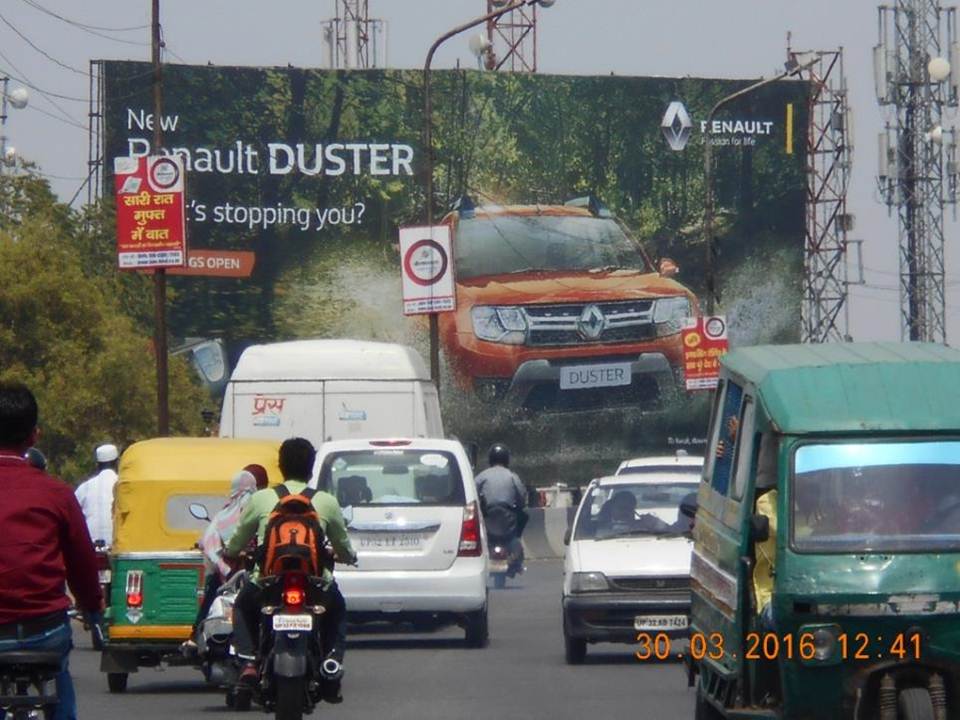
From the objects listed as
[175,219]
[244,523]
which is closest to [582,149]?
[175,219]

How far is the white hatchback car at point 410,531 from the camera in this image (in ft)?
60.1

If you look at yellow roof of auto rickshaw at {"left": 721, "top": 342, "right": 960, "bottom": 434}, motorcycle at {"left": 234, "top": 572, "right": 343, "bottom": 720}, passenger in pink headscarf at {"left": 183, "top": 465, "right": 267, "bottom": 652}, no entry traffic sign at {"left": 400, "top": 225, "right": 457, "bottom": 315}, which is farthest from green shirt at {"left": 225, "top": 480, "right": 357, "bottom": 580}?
no entry traffic sign at {"left": 400, "top": 225, "right": 457, "bottom": 315}

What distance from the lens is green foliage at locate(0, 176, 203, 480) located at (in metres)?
44.1

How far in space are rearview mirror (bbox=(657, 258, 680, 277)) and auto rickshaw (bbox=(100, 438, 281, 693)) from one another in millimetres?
43503

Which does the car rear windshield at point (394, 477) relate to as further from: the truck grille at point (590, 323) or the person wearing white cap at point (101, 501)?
the truck grille at point (590, 323)

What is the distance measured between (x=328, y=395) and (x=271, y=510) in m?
13.8

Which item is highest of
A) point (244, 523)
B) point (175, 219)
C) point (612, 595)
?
point (175, 219)

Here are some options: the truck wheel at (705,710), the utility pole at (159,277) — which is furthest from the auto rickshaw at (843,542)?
the utility pole at (159,277)

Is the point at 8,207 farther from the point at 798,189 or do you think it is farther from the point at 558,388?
the point at 798,189

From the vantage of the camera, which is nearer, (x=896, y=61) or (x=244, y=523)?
(x=244, y=523)

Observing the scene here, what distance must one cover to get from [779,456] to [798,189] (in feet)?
171

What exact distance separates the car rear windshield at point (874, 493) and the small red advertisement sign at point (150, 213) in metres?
20.0

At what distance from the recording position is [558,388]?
57.8m
